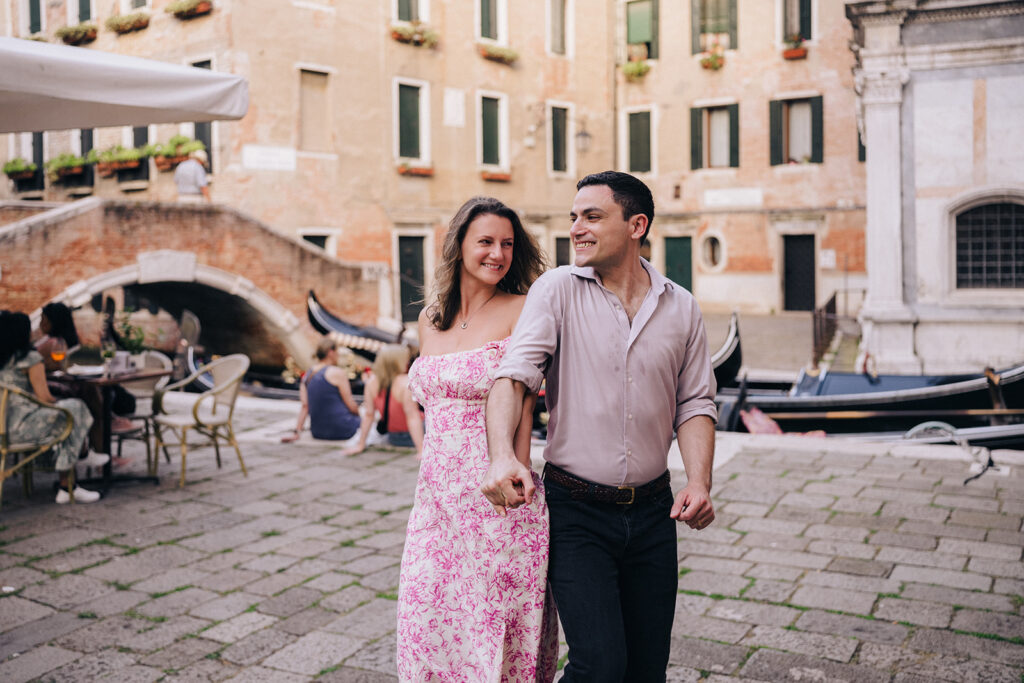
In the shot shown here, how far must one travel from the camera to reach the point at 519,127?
19.2 metres

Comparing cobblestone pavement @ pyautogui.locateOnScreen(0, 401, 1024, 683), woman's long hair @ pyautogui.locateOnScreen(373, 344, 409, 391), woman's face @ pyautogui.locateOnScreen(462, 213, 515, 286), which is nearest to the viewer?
woman's face @ pyautogui.locateOnScreen(462, 213, 515, 286)

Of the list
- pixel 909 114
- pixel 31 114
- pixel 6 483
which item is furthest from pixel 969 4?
pixel 6 483

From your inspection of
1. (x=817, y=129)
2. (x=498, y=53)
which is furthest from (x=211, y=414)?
(x=817, y=129)

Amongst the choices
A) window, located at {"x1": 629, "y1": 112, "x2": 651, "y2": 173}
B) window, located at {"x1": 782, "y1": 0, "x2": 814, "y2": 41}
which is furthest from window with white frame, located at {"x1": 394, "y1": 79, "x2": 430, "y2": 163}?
window, located at {"x1": 782, "y1": 0, "x2": 814, "y2": 41}

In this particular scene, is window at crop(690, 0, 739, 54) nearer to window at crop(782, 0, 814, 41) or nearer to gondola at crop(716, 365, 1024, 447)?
window at crop(782, 0, 814, 41)

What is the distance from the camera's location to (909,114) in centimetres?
1025

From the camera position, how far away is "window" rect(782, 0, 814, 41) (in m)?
19.0

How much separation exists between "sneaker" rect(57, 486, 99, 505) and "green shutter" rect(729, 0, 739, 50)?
56.7 feet

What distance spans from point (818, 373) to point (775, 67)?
11.2m

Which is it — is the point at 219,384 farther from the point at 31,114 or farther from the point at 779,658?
the point at 779,658

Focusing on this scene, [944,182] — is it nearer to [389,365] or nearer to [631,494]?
[389,365]

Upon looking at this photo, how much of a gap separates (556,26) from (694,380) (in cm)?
1899

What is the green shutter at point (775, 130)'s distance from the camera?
19.2 m

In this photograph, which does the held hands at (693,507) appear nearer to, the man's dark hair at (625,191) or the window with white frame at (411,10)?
the man's dark hair at (625,191)
